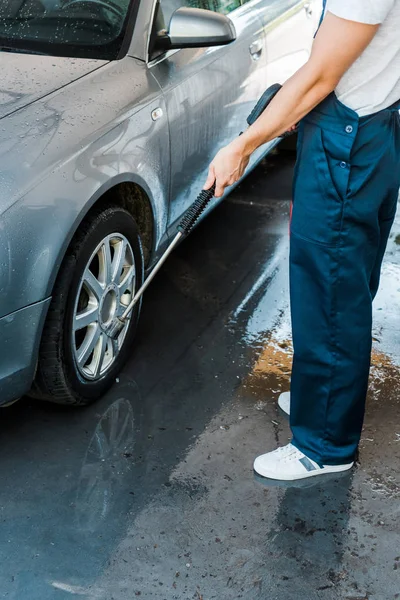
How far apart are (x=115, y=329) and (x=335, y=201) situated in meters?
1.02

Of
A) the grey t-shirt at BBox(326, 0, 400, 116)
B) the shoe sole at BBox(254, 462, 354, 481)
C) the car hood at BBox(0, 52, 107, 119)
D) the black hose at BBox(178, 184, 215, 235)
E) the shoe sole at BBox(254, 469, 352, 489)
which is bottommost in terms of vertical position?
Answer: the shoe sole at BBox(254, 469, 352, 489)

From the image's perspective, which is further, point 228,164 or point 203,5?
point 203,5

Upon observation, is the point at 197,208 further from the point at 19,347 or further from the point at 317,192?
the point at 19,347

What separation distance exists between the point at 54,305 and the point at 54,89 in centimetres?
68

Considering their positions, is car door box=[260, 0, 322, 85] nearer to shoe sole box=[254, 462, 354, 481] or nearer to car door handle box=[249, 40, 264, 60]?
car door handle box=[249, 40, 264, 60]

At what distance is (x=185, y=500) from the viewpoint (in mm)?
2498

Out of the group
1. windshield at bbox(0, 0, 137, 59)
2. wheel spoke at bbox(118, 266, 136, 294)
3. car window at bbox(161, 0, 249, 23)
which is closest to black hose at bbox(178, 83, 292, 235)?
wheel spoke at bbox(118, 266, 136, 294)

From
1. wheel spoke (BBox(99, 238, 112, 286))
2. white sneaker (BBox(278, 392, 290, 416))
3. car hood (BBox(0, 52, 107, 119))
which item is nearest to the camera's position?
car hood (BBox(0, 52, 107, 119))

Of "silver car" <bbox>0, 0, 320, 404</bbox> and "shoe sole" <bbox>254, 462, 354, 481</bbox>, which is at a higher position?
"silver car" <bbox>0, 0, 320, 404</bbox>

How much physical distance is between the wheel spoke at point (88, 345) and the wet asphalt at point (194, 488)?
240mm

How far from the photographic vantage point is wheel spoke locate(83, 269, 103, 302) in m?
2.62

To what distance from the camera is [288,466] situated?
2607mm

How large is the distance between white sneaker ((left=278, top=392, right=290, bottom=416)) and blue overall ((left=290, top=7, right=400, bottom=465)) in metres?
0.26

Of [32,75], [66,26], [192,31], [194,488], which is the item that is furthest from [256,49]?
[194,488]
